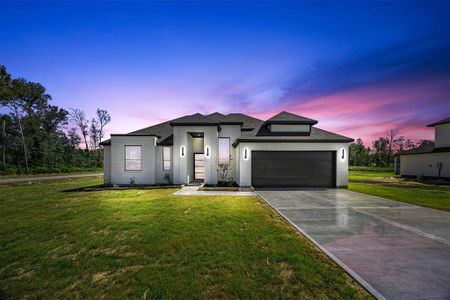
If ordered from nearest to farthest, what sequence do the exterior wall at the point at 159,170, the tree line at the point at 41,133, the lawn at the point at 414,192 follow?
the lawn at the point at 414,192 → the exterior wall at the point at 159,170 → the tree line at the point at 41,133

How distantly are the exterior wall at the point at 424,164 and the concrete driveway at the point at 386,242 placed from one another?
16.8 metres

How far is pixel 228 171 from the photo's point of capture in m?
14.5

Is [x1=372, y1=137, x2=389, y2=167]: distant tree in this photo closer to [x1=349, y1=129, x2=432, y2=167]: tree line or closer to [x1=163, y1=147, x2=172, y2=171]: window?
[x1=349, y1=129, x2=432, y2=167]: tree line

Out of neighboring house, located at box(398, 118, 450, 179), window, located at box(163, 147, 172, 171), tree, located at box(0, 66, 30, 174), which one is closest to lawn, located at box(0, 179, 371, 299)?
window, located at box(163, 147, 172, 171)

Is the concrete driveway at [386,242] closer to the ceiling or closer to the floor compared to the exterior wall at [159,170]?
closer to the floor

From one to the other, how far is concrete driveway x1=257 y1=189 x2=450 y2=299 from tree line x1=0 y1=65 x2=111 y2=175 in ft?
117

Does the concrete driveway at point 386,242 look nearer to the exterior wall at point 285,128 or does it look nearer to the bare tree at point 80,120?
the exterior wall at point 285,128

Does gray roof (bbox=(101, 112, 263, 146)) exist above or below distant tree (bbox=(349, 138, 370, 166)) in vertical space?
above

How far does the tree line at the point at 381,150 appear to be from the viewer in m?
49.3

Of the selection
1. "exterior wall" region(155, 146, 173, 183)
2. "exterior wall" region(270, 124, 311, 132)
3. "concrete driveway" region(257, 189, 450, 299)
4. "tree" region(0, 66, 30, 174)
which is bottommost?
"concrete driveway" region(257, 189, 450, 299)

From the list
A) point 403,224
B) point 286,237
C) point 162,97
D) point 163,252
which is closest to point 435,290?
point 286,237

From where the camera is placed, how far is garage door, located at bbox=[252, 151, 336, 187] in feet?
42.0

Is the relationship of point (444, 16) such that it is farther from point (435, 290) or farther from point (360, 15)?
point (435, 290)

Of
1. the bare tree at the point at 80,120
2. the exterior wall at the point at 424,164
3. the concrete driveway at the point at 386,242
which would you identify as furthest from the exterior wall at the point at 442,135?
the bare tree at the point at 80,120
